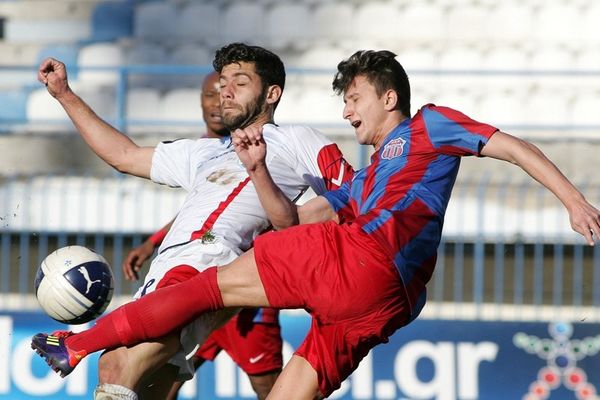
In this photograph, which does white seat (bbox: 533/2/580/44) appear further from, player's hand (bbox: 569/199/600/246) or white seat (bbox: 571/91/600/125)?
player's hand (bbox: 569/199/600/246)

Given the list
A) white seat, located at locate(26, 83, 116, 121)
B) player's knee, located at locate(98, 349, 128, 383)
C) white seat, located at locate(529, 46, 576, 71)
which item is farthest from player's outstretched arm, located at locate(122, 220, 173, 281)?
white seat, located at locate(529, 46, 576, 71)

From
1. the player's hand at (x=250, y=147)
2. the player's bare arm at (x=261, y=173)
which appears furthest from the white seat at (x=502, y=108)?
the player's hand at (x=250, y=147)

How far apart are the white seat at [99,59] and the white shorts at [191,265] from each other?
9.87 metres

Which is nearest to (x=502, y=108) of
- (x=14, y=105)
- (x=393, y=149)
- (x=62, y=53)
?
(x=62, y=53)

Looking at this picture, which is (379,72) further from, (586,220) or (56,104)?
(56,104)

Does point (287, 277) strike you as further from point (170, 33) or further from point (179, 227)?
point (170, 33)

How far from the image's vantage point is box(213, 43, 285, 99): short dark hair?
559cm

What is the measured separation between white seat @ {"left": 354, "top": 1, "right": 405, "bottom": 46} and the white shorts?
10.2 m

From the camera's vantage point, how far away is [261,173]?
15.7ft

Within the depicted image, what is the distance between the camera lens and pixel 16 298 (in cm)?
1027

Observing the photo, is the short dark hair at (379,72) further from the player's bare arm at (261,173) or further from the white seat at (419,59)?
the white seat at (419,59)

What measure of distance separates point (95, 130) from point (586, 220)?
247 cm

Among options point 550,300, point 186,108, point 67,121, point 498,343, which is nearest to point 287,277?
point 498,343

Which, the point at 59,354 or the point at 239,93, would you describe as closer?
the point at 59,354
